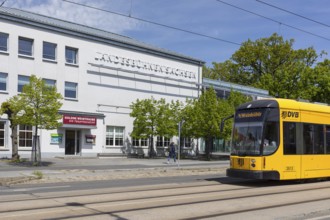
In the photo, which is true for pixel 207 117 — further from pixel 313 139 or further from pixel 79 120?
pixel 313 139

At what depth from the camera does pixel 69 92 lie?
3725cm

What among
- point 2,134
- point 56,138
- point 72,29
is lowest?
point 56,138

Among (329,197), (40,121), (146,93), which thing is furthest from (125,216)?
(146,93)

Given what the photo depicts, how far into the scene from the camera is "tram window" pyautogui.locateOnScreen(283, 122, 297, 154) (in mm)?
16156

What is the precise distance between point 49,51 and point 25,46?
82.8 inches

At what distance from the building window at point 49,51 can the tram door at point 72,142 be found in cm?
624

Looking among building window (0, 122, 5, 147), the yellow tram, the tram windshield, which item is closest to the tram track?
the yellow tram

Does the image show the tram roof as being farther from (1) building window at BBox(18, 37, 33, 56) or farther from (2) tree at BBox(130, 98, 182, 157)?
(1) building window at BBox(18, 37, 33, 56)

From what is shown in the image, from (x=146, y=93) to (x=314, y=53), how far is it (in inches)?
1322

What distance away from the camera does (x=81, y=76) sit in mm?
37875

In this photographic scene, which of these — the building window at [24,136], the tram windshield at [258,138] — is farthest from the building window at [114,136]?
the tram windshield at [258,138]

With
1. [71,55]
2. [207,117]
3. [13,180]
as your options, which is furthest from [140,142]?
[13,180]

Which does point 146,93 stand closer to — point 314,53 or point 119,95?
point 119,95

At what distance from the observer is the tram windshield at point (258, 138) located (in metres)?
15.8
